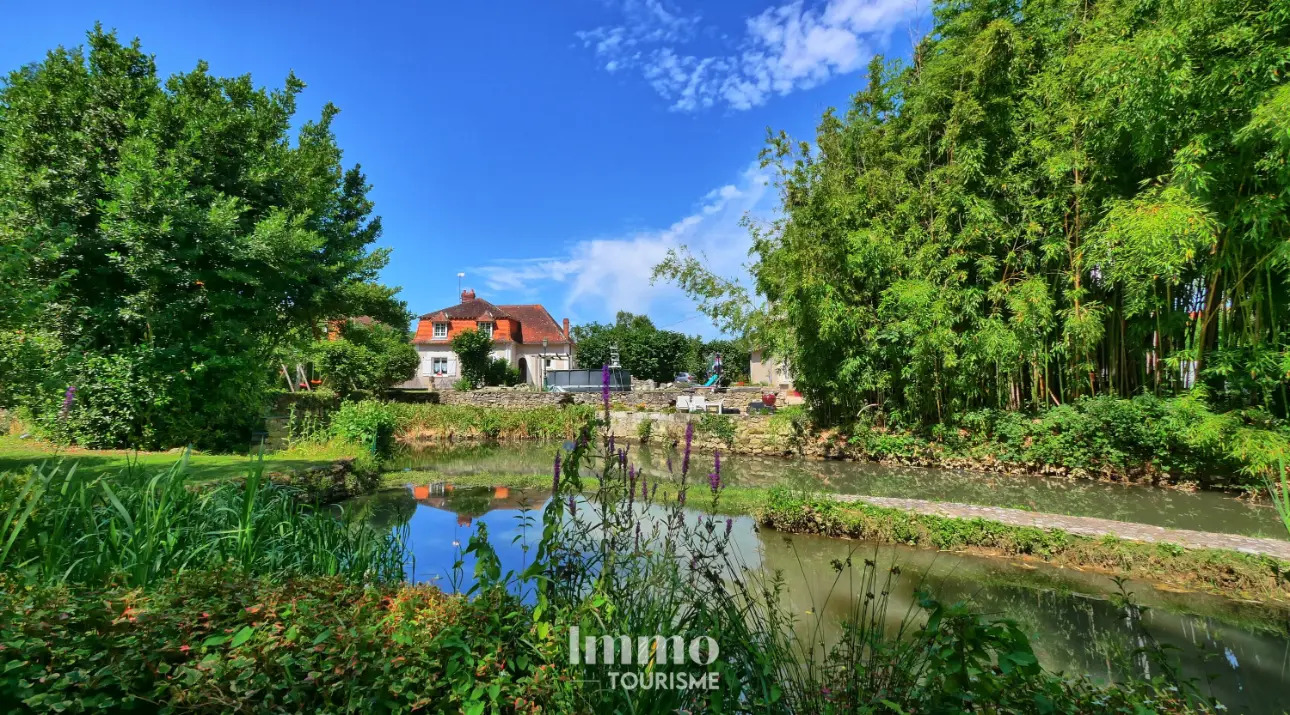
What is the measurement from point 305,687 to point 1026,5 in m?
15.2

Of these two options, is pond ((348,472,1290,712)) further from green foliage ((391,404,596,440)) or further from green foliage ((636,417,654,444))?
green foliage ((391,404,596,440))

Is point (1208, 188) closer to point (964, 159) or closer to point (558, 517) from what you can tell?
point (964, 159)

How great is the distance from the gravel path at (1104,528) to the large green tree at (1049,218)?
3447mm

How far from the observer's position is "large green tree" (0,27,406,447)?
789cm

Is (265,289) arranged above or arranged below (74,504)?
above

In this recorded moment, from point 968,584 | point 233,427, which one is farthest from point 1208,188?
point 233,427

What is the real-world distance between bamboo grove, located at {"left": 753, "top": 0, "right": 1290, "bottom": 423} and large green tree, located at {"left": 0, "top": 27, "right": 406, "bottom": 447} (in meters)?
11.4

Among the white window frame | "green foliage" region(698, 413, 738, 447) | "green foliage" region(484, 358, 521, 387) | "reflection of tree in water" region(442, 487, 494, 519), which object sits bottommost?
"reflection of tree in water" region(442, 487, 494, 519)

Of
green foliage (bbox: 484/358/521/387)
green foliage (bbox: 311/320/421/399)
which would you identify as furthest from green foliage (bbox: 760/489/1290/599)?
green foliage (bbox: 484/358/521/387)

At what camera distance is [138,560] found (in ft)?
7.86

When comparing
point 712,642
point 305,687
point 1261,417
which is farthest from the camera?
point 1261,417

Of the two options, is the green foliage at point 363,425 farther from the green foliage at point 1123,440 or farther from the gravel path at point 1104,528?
the green foliage at point 1123,440

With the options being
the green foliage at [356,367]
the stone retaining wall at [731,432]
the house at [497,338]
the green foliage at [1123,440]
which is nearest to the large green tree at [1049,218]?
the green foliage at [1123,440]

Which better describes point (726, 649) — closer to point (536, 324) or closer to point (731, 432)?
point (731, 432)
